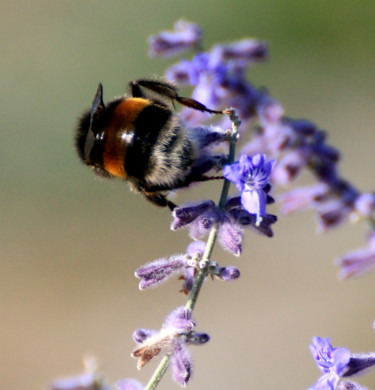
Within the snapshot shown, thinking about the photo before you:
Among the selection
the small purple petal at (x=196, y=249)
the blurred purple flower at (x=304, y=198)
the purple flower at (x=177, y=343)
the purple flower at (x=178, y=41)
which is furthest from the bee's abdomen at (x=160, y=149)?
the blurred purple flower at (x=304, y=198)

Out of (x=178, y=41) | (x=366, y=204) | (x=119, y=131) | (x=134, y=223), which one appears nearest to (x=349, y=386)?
(x=119, y=131)

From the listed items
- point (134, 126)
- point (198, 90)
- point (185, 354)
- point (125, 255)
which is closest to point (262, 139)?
point (198, 90)

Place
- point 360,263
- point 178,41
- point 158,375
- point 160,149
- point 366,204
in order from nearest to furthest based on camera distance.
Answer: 1. point 158,375
2. point 160,149
3. point 360,263
4. point 366,204
5. point 178,41

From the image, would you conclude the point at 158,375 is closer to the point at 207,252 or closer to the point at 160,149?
the point at 207,252

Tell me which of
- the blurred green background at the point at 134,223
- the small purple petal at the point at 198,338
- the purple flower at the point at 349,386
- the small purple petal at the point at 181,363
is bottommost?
the purple flower at the point at 349,386

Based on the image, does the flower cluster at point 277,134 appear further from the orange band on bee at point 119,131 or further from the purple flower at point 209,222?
the purple flower at point 209,222

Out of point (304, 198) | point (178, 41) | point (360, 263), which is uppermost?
point (178, 41)
